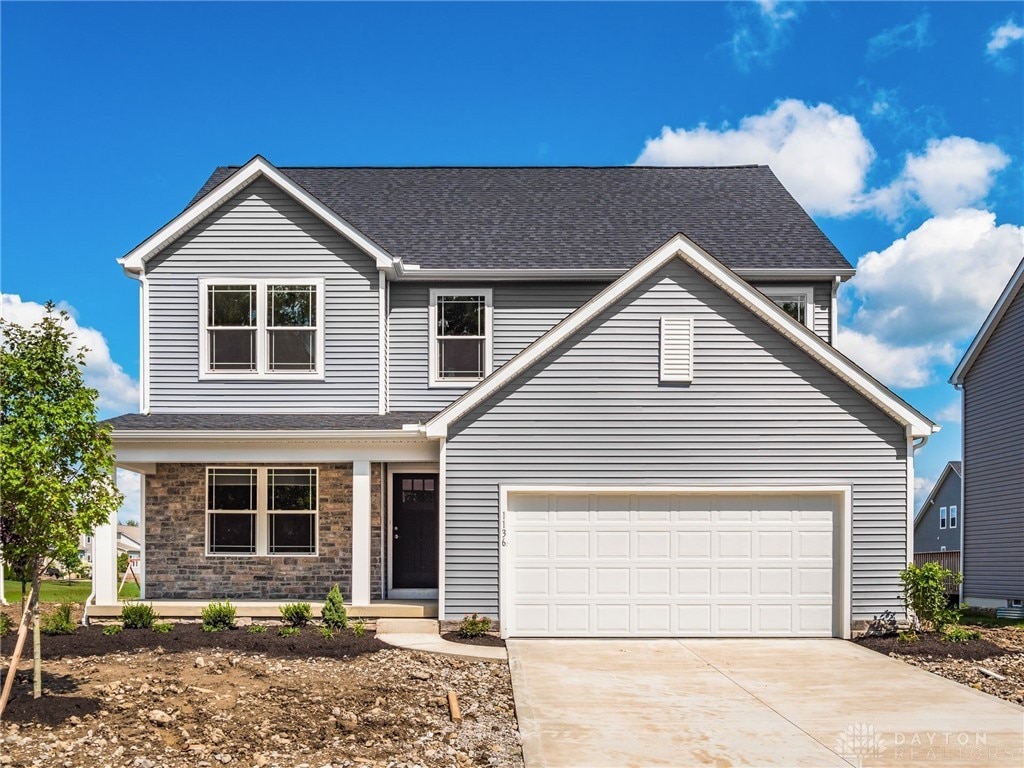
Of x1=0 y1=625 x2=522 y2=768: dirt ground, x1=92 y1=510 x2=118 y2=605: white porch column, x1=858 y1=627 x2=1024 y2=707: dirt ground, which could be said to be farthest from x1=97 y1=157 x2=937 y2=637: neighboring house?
x1=0 y1=625 x2=522 y2=768: dirt ground

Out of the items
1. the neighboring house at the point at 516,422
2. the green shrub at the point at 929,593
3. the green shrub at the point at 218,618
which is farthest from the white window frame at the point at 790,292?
the green shrub at the point at 218,618

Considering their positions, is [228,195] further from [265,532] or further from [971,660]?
[971,660]

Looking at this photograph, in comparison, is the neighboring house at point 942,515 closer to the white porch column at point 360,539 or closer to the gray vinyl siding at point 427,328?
the gray vinyl siding at point 427,328

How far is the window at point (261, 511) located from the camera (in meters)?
15.2

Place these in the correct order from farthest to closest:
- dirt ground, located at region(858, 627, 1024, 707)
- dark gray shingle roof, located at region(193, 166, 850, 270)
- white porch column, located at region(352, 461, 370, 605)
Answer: dark gray shingle roof, located at region(193, 166, 850, 270), white porch column, located at region(352, 461, 370, 605), dirt ground, located at region(858, 627, 1024, 707)

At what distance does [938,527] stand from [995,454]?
19056 millimetres

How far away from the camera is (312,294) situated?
15430 mm

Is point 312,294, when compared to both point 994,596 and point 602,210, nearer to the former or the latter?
point 602,210

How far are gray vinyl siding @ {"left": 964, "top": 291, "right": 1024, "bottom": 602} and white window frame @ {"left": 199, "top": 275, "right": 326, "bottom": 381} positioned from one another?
14.7 metres

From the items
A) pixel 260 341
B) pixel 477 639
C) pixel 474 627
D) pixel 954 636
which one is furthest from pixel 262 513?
pixel 954 636

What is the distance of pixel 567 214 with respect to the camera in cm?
1794

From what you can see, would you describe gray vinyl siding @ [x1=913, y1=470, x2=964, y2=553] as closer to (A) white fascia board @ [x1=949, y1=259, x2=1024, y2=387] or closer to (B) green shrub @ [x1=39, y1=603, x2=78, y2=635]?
(A) white fascia board @ [x1=949, y1=259, x2=1024, y2=387]

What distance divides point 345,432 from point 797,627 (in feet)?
23.6

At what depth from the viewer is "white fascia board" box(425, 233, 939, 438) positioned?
43.4ft
